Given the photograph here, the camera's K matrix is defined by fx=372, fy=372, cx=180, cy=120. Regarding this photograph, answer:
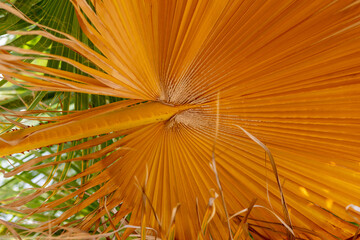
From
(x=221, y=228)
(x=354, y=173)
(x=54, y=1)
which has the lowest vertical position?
(x=221, y=228)

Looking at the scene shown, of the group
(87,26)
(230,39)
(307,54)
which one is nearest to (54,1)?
(87,26)

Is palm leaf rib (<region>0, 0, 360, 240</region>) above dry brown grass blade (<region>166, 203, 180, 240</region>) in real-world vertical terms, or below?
above

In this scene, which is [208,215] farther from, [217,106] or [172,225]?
[217,106]

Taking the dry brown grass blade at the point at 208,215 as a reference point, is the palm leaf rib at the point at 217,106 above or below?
above

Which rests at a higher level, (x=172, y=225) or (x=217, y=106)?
(x=217, y=106)

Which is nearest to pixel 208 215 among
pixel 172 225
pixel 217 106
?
pixel 172 225

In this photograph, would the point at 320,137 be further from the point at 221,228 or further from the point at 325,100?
the point at 221,228

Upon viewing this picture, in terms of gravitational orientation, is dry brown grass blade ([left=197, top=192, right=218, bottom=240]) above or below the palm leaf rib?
below

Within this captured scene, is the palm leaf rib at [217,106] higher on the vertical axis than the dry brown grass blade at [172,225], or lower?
higher
